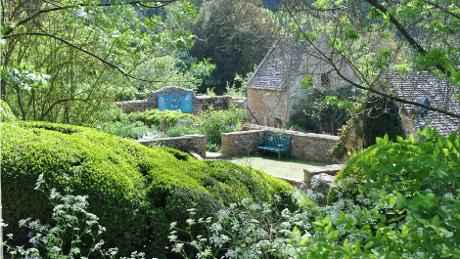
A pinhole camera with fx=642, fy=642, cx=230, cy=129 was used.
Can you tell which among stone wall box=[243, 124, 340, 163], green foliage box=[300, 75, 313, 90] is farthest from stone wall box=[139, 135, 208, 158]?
green foliage box=[300, 75, 313, 90]

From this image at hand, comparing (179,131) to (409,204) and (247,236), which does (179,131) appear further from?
(409,204)

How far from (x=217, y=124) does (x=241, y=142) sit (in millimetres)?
2250

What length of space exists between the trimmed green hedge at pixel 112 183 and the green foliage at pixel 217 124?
16297mm

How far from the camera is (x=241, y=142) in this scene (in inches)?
834

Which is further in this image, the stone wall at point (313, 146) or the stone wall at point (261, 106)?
the stone wall at point (261, 106)

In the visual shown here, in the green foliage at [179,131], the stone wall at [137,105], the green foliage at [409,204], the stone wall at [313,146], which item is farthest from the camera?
the stone wall at [137,105]

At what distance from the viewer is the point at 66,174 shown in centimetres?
560

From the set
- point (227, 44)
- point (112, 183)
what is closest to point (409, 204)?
point (112, 183)

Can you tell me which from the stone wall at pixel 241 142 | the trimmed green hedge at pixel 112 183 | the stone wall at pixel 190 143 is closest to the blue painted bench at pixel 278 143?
the stone wall at pixel 241 142

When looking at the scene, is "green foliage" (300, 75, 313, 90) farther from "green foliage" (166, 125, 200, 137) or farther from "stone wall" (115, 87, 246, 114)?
"stone wall" (115, 87, 246, 114)

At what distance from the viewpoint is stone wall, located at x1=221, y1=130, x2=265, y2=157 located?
20781 mm

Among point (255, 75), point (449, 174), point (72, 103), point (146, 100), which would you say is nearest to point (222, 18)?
point (255, 75)

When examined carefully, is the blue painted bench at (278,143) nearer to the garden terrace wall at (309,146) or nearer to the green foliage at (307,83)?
the garden terrace wall at (309,146)

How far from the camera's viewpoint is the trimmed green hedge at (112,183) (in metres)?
5.62
